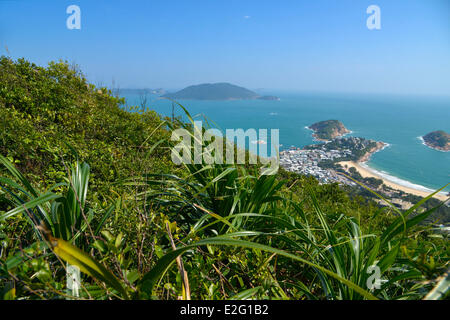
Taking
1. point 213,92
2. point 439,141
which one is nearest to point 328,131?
point 439,141

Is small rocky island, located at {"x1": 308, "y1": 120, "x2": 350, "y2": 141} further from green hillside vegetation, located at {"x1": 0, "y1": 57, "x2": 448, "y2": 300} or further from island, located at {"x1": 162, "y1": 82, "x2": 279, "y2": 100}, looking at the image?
green hillside vegetation, located at {"x1": 0, "y1": 57, "x2": 448, "y2": 300}

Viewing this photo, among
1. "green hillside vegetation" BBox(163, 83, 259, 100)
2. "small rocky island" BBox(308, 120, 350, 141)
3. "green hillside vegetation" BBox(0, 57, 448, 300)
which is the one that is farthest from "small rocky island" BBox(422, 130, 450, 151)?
"green hillside vegetation" BBox(0, 57, 448, 300)

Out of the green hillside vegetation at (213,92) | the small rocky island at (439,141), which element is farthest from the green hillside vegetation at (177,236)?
the small rocky island at (439,141)

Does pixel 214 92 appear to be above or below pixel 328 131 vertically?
above

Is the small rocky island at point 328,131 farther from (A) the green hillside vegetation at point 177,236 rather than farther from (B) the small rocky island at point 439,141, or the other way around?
(A) the green hillside vegetation at point 177,236

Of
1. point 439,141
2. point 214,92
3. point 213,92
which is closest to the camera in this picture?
point 439,141

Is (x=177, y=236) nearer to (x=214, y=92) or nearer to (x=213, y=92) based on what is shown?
(x=213, y=92)

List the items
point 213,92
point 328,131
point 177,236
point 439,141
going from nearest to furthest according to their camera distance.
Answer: point 177,236
point 439,141
point 328,131
point 213,92
